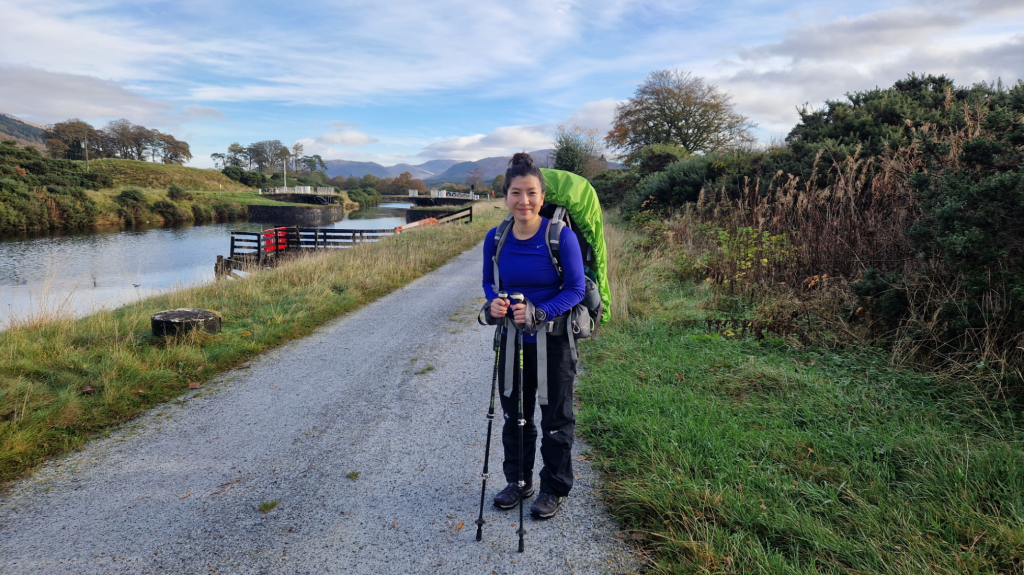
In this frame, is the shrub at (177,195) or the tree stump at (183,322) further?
the shrub at (177,195)

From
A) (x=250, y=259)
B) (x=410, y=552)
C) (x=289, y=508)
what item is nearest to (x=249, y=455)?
(x=289, y=508)

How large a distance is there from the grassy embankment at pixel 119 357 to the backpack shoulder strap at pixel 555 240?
368cm

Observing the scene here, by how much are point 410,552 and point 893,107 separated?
1177 cm

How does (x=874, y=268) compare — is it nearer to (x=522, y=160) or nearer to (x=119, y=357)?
(x=522, y=160)

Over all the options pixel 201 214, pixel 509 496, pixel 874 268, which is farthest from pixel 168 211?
pixel 874 268

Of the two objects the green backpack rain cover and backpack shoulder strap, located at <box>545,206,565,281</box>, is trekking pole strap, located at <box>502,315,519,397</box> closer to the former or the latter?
backpack shoulder strap, located at <box>545,206,565,281</box>

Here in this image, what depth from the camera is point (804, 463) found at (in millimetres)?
2844

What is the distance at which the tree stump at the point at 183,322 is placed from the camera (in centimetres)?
559

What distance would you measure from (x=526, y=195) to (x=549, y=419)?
3.94 feet

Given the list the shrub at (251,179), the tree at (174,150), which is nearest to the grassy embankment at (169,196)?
the shrub at (251,179)

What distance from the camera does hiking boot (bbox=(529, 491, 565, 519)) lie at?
2.70 metres

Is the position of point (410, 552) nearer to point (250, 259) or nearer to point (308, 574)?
point (308, 574)

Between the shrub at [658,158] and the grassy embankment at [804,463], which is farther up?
the shrub at [658,158]

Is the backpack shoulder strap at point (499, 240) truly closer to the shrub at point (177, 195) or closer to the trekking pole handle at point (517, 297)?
the trekking pole handle at point (517, 297)
